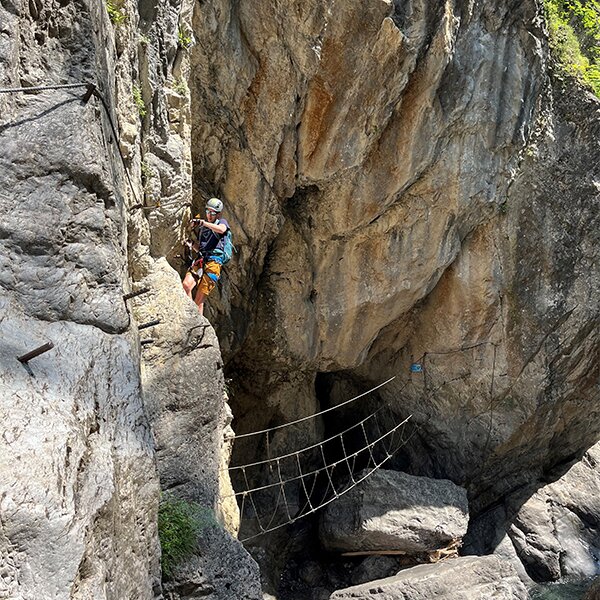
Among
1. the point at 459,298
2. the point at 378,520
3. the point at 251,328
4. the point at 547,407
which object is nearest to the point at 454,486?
the point at 378,520

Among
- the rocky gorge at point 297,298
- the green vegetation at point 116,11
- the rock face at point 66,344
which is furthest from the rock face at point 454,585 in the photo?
the green vegetation at point 116,11

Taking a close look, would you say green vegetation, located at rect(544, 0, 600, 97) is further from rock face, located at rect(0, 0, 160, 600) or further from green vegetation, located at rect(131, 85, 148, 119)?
rock face, located at rect(0, 0, 160, 600)

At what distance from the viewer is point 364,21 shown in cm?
722

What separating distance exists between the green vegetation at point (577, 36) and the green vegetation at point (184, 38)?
5373 millimetres

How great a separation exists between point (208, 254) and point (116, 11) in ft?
7.99

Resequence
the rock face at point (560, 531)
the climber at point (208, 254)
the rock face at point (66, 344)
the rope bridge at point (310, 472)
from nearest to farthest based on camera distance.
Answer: the rock face at point (66, 344), the climber at point (208, 254), the rope bridge at point (310, 472), the rock face at point (560, 531)

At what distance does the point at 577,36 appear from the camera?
995 cm

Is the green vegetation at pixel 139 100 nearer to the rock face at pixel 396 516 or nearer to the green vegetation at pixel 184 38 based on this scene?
Result: the green vegetation at pixel 184 38

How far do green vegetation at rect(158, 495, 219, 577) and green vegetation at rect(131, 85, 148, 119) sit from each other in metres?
3.17

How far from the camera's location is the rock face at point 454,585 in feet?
25.8

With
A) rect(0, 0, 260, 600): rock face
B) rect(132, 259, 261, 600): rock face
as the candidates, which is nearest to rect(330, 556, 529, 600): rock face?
rect(132, 259, 261, 600): rock face

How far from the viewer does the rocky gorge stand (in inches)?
124

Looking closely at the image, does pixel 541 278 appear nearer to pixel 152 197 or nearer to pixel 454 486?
pixel 454 486

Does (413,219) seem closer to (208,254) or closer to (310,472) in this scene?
(208,254)
